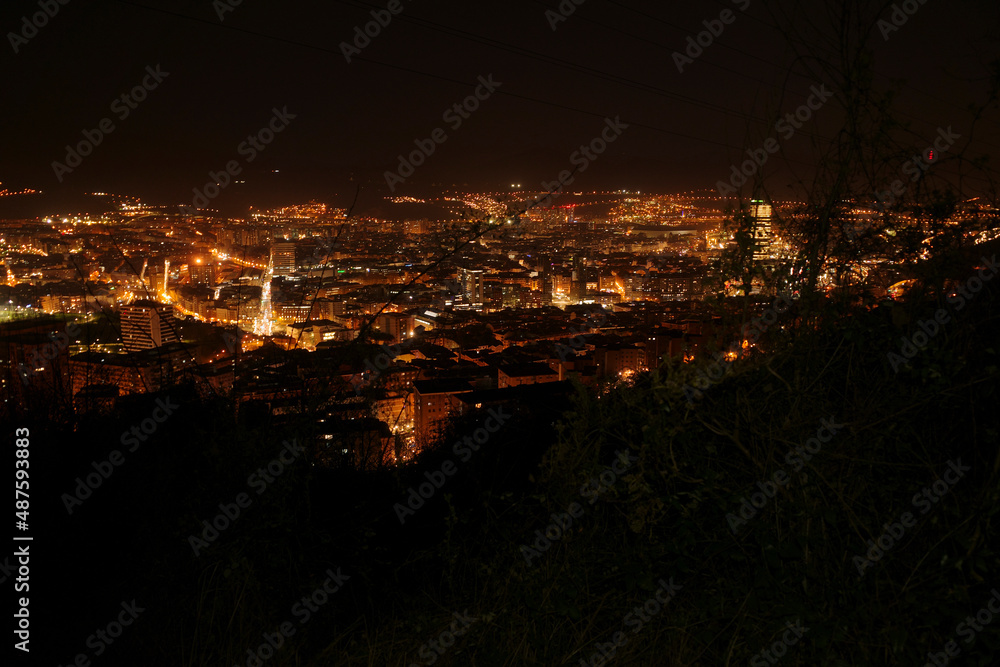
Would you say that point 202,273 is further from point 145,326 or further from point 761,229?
point 761,229

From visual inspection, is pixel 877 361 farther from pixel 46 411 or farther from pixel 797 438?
pixel 46 411

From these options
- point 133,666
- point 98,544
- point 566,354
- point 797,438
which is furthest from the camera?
point 566,354

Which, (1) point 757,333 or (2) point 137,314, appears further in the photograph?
(2) point 137,314

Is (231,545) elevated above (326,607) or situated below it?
above

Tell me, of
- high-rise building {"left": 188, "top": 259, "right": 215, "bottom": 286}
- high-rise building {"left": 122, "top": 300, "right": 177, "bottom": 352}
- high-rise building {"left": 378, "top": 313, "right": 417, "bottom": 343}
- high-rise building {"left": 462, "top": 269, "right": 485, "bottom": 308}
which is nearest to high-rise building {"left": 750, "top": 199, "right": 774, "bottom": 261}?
high-rise building {"left": 122, "top": 300, "right": 177, "bottom": 352}

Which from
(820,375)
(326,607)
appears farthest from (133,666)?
(820,375)

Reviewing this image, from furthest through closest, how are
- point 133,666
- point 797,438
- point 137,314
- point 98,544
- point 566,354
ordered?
point 566,354 < point 137,314 < point 98,544 < point 797,438 < point 133,666

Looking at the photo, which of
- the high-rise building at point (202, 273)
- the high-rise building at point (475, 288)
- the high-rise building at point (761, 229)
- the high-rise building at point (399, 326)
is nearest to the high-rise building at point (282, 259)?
the high-rise building at point (399, 326)
